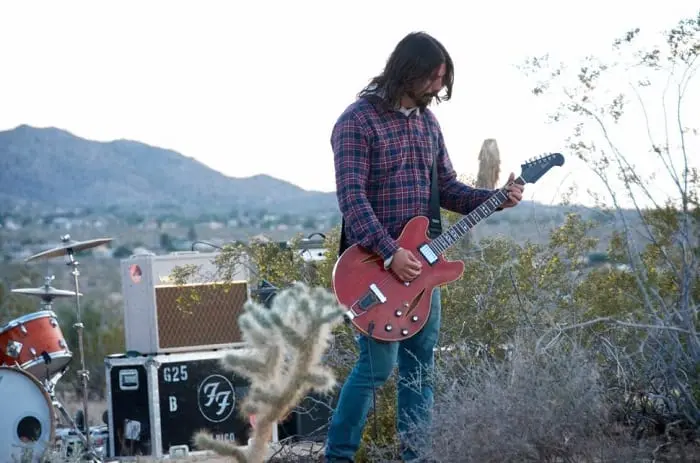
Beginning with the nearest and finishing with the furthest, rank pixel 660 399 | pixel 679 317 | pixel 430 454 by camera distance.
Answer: pixel 430 454
pixel 679 317
pixel 660 399

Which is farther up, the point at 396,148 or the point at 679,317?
the point at 396,148

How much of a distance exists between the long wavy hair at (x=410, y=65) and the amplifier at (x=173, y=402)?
3282 millimetres

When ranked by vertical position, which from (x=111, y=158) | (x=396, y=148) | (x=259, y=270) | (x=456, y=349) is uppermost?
(x=111, y=158)

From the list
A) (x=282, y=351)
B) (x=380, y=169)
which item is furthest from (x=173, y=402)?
(x=282, y=351)

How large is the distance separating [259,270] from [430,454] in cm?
313

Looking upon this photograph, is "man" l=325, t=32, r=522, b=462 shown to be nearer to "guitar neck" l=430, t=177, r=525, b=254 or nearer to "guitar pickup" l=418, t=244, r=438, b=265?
"guitar pickup" l=418, t=244, r=438, b=265

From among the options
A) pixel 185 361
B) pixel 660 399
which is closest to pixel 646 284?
pixel 660 399

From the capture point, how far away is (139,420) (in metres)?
7.70

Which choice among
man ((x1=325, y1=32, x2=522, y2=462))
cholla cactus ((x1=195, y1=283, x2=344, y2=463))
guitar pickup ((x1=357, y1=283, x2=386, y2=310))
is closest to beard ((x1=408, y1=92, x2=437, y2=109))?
man ((x1=325, y1=32, x2=522, y2=462))

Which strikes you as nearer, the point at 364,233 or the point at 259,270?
the point at 364,233

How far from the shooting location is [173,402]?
7.64 m

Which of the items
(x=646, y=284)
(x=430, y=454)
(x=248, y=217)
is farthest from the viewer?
(x=248, y=217)

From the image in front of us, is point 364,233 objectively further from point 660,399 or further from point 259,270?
point 259,270

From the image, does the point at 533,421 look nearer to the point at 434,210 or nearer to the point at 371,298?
the point at 371,298
